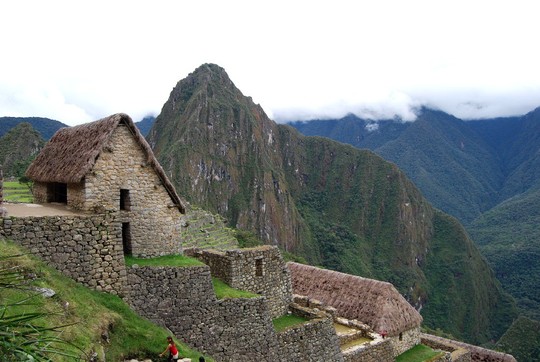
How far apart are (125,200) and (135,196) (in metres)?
0.23

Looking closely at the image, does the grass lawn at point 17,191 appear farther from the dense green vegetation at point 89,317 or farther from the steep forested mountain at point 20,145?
the steep forested mountain at point 20,145

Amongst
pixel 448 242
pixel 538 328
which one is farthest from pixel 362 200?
pixel 538 328

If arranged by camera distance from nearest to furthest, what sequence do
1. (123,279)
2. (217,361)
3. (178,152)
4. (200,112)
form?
(123,279) < (217,361) < (178,152) < (200,112)

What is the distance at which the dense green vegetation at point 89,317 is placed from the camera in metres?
6.04

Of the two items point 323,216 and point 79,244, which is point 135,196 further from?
point 323,216

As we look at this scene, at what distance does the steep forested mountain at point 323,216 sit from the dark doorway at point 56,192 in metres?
112

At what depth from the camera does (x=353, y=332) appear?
13898 millimetres

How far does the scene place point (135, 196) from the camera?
9.46 meters

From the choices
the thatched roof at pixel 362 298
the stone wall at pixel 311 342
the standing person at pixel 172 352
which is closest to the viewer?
the standing person at pixel 172 352

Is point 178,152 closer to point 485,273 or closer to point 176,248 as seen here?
point 485,273

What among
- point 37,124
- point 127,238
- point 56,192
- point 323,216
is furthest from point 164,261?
point 323,216

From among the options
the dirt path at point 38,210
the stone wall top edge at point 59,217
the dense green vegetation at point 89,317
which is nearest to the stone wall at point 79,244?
the stone wall top edge at point 59,217

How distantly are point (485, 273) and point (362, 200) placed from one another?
59384mm

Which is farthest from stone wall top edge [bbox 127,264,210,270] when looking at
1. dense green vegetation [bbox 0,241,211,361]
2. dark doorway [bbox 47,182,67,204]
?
dark doorway [bbox 47,182,67,204]
